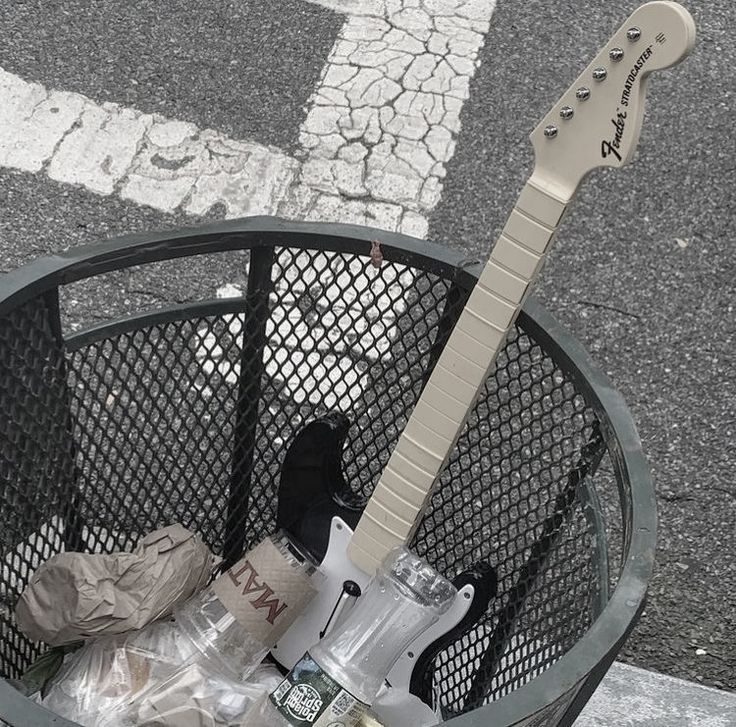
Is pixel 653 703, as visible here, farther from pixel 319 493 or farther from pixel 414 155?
pixel 414 155

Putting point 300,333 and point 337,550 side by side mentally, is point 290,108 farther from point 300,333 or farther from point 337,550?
point 337,550

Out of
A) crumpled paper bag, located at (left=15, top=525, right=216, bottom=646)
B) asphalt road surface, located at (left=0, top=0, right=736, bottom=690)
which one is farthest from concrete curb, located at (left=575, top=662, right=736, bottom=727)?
crumpled paper bag, located at (left=15, top=525, right=216, bottom=646)

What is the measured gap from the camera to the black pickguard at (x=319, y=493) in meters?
1.44

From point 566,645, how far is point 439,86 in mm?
2068

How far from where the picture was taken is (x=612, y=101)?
3.51ft

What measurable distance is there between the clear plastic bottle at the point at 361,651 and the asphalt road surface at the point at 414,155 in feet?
3.11

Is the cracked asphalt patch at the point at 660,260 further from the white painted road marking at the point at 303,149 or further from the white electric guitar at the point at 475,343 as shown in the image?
the white electric guitar at the point at 475,343

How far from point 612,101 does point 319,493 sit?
0.69 metres

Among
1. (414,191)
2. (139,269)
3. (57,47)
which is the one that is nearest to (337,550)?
(139,269)

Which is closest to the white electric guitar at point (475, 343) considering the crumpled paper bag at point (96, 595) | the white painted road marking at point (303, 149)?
the crumpled paper bag at point (96, 595)

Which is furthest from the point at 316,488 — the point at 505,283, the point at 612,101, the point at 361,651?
the point at 612,101

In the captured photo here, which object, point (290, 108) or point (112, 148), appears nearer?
point (112, 148)

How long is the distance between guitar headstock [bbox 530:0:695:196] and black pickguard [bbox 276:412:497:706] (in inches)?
19.6

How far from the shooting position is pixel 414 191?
273 centimetres
